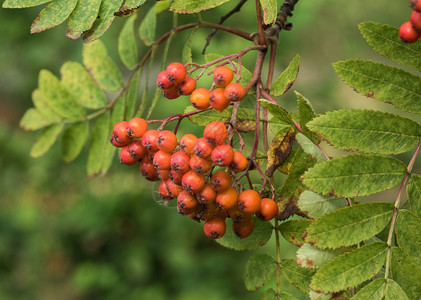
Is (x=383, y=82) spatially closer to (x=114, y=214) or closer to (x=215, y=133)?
(x=215, y=133)

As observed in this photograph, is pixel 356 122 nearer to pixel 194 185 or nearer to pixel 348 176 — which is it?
pixel 348 176

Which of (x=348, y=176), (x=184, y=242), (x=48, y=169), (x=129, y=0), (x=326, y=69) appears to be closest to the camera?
(x=348, y=176)

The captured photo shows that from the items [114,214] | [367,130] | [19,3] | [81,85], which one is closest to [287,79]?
[367,130]

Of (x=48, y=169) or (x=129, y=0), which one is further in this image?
(x=48, y=169)

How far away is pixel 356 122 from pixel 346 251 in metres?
0.25

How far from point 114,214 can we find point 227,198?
11.6 feet

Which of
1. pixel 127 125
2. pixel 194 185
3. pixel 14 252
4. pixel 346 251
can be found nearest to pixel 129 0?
pixel 127 125

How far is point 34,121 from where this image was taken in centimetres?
173

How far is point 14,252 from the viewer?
A: 466 cm

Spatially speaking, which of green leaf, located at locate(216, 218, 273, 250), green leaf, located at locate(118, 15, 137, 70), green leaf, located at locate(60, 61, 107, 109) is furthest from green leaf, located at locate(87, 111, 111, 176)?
green leaf, located at locate(216, 218, 273, 250)

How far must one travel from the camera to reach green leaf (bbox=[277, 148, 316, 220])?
3.16 ft

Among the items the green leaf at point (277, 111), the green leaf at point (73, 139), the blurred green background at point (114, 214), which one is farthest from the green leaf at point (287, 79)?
the blurred green background at point (114, 214)

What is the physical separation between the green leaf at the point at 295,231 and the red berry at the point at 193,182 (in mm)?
259

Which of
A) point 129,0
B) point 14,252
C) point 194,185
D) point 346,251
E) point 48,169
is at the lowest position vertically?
point 14,252
